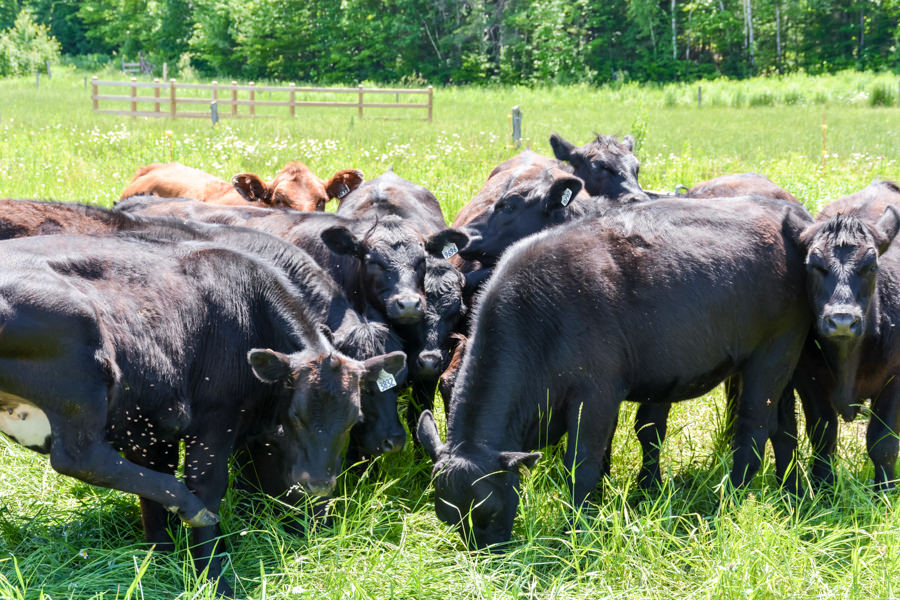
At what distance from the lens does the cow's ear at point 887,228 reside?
5.32m

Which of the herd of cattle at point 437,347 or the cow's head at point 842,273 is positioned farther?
the cow's head at point 842,273

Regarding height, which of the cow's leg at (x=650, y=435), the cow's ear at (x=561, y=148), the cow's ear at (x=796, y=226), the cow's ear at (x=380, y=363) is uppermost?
the cow's ear at (x=561, y=148)

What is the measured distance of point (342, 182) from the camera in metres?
10.1

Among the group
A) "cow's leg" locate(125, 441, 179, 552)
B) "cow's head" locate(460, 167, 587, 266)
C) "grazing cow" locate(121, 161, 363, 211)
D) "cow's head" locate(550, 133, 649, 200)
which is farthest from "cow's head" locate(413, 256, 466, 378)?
"grazing cow" locate(121, 161, 363, 211)

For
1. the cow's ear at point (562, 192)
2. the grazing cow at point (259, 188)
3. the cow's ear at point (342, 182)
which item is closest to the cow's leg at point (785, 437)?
the cow's ear at point (562, 192)

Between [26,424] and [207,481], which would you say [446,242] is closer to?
[207,481]

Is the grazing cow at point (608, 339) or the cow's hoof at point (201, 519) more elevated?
the grazing cow at point (608, 339)

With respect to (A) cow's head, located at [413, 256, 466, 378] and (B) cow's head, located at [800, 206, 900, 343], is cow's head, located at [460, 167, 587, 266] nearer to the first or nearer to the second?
Result: (A) cow's head, located at [413, 256, 466, 378]

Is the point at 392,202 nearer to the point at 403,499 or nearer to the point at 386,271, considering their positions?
the point at 386,271

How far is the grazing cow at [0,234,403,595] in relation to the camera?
409cm

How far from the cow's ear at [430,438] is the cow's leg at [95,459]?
1.25 metres

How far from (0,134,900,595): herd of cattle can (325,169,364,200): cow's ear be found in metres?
3.86

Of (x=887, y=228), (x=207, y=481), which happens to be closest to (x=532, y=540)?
(x=207, y=481)

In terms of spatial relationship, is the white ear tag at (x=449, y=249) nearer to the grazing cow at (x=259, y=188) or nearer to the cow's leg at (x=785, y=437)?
the cow's leg at (x=785, y=437)
